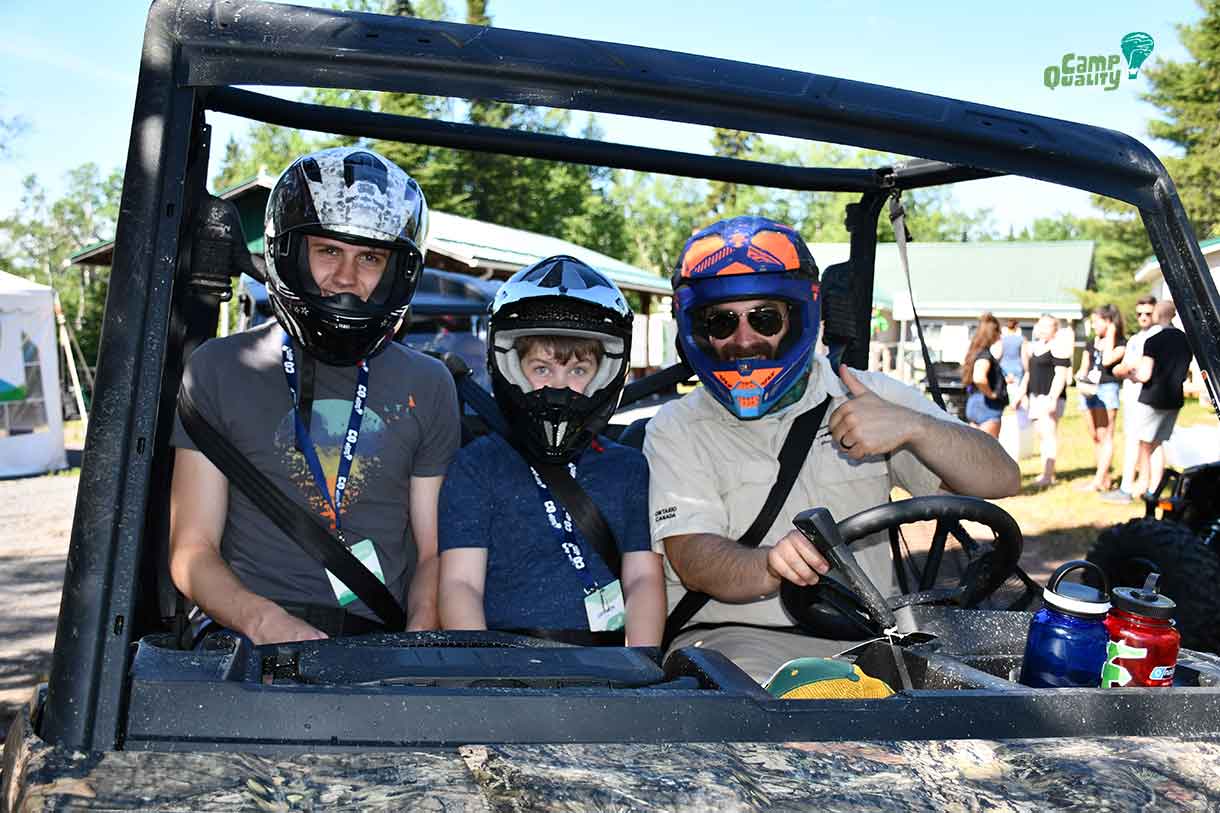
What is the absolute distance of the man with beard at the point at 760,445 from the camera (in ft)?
9.69

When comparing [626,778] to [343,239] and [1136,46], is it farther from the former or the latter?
[1136,46]

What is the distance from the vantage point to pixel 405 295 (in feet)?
9.90

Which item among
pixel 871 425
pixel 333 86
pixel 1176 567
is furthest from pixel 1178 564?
pixel 333 86

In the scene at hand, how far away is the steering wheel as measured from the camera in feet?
6.93

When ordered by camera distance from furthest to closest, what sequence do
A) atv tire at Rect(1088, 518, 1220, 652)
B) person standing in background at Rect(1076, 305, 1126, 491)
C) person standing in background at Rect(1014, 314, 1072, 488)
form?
person standing in background at Rect(1014, 314, 1072, 488) → person standing in background at Rect(1076, 305, 1126, 491) → atv tire at Rect(1088, 518, 1220, 652)

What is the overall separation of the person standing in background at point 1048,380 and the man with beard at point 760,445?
9.95 m

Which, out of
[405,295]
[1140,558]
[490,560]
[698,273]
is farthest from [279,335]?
[1140,558]

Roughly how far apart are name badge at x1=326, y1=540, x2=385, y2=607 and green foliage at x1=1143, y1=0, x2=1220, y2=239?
35.1 m

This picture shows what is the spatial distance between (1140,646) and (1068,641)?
111 mm

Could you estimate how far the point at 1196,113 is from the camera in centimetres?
3616

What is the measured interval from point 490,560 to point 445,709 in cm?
166

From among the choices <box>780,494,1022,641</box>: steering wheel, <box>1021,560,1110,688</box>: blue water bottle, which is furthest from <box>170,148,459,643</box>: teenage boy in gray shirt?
<box>1021,560,1110,688</box>: blue water bottle

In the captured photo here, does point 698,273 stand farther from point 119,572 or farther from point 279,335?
point 119,572

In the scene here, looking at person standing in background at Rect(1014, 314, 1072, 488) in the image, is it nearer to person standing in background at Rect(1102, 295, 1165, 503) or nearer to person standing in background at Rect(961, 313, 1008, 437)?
person standing in background at Rect(961, 313, 1008, 437)
